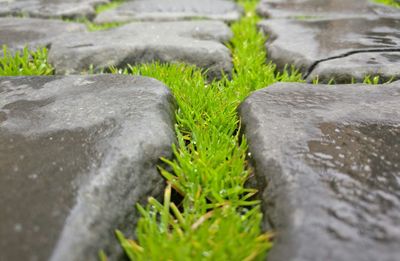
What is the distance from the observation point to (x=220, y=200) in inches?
35.2

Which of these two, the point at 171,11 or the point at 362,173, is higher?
the point at 171,11

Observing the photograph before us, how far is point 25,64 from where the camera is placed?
152 cm

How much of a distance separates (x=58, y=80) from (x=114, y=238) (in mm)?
757

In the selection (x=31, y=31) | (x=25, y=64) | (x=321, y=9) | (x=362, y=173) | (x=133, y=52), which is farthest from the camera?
(x=321, y=9)

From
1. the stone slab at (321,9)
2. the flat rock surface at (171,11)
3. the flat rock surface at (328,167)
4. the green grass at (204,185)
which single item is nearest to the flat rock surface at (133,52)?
the green grass at (204,185)

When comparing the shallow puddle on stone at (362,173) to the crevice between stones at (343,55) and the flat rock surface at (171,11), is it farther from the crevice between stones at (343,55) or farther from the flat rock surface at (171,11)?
the flat rock surface at (171,11)

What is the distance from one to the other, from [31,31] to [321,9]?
1875 mm

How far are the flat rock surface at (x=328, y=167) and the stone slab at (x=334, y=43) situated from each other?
0.24 meters

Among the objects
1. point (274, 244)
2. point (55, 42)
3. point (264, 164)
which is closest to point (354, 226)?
point (274, 244)

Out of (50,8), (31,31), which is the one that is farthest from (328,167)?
(50,8)

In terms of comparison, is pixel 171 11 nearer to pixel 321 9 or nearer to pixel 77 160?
pixel 321 9

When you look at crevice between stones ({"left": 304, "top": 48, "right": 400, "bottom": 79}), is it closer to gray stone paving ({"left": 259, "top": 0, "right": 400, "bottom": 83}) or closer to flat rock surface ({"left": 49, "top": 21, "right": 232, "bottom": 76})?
gray stone paving ({"left": 259, "top": 0, "right": 400, "bottom": 83})

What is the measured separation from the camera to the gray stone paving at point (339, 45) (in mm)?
1434

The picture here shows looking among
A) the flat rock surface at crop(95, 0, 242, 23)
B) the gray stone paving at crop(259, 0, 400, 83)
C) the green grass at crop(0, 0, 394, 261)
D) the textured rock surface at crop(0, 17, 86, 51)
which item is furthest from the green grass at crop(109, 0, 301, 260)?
the flat rock surface at crop(95, 0, 242, 23)
